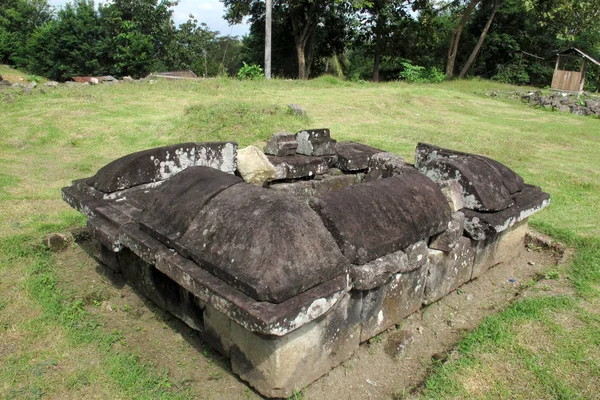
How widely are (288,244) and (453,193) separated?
1.87 meters

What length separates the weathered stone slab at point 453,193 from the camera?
3.60 meters

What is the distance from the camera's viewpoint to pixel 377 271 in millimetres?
2693

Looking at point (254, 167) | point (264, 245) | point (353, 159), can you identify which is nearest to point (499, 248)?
point (353, 159)

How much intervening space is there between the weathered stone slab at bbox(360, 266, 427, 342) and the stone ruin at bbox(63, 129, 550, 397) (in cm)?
1

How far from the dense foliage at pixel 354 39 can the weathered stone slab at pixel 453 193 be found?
1702cm

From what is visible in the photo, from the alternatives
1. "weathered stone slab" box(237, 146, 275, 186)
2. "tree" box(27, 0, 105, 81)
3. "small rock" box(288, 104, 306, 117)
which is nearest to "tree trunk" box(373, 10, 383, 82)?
"small rock" box(288, 104, 306, 117)

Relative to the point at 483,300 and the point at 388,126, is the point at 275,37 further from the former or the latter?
the point at 483,300

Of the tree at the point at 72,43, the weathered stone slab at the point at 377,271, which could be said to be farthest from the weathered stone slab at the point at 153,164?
the tree at the point at 72,43

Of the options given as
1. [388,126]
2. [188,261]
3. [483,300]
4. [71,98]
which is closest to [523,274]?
[483,300]

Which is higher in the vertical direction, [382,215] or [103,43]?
[103,43]

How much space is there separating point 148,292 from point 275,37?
24179mm

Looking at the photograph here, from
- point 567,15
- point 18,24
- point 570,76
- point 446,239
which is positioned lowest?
point 446,239

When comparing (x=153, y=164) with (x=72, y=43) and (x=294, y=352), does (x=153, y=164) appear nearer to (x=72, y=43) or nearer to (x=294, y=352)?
(x=294, y=352)

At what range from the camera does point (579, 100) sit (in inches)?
700
